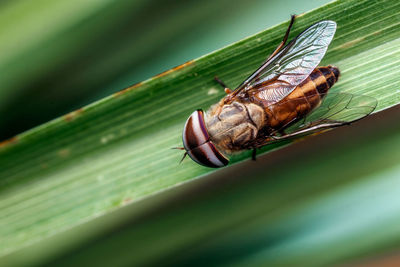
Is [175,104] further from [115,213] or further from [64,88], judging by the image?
[115,213]

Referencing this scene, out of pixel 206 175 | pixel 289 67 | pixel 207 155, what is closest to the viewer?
pixel 207 155

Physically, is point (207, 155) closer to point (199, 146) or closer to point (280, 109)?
point (199, 146)

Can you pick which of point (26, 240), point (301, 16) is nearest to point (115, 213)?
point (26, 240)

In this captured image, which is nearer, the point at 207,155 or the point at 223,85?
the point at 207,155

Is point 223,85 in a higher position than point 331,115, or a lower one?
higher

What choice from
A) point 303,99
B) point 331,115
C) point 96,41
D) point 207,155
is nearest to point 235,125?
point 207,155

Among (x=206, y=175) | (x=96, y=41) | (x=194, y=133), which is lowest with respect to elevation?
(x=206, y=175)

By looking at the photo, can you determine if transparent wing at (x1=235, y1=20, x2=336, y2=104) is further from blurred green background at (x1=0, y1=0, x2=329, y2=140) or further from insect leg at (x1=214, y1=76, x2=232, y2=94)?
blurred green background at (x1=0, y1=0, x2=329, y2=140)

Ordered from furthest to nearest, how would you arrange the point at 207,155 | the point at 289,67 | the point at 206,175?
1. the point at 206,175
2. the point at 289,67
3. the point at 207,155
